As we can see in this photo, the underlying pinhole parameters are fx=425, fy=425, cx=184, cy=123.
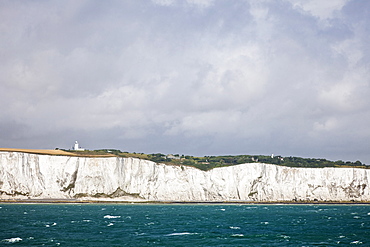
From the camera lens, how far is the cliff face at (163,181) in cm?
11725

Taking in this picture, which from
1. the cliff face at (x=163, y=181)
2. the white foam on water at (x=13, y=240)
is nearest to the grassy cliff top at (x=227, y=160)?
the cliff face at (x=163, y=181)

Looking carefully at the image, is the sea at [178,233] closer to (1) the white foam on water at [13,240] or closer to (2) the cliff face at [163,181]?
(1) the white foam on water at [13,240]

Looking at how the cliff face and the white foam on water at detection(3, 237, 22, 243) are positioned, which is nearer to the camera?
the white foam on water at detection(3, 237, 22, 243)

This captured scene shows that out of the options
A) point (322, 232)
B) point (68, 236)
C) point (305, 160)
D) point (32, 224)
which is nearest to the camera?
point (68, 236)

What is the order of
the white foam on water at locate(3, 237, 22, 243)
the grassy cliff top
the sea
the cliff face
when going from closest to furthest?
1. the white foam on water at locate(3, 237, 22, 243)
2. the sea
3. the cliff face
4. the grassy cliff top

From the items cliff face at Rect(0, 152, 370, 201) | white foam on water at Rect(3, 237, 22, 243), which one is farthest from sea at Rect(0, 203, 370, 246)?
cliff face at Rect(0, 152, 370, 201)

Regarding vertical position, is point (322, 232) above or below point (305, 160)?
below

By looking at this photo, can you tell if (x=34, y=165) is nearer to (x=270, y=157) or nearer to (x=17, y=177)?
(x=17, y=177)

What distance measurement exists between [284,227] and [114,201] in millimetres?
68481

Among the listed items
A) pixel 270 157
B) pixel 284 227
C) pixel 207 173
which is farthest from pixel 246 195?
pixel 284 227

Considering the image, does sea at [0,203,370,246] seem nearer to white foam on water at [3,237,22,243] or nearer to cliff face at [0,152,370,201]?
white foam on water at [3,237,22,243]

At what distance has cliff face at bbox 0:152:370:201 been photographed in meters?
117

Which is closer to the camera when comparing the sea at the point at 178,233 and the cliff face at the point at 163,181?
the sea at the point at 178,233

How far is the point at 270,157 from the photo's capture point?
564ft
